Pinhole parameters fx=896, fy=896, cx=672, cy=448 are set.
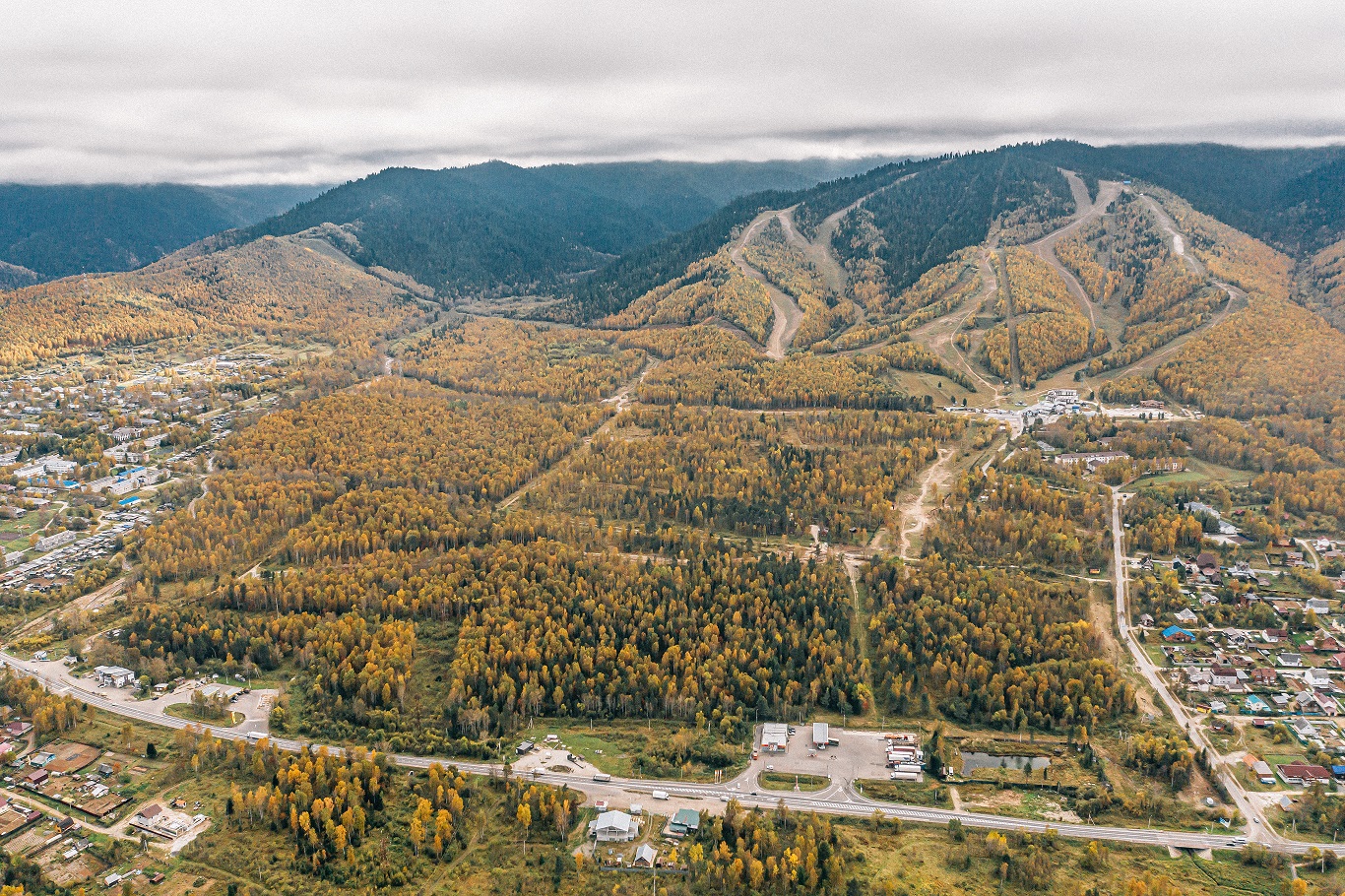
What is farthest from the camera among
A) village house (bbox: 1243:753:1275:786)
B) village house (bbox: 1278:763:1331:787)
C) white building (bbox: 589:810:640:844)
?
village house (bbox: 1243:753:1275:786)

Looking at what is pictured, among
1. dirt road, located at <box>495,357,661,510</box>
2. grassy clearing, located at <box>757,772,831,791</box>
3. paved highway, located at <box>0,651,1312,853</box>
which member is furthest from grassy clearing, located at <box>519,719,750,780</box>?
dirt road, located at <box>495,357,661,510</box>

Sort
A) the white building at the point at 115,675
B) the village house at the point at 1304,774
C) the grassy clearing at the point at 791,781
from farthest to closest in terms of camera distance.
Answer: the white building at the point at 115,675 → the grassy clearing at the point at 791,781 → the village house at the point at 1304,774

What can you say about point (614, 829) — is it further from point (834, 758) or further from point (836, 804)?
point (834, 758)

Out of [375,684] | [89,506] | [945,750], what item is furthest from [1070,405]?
[89,506]

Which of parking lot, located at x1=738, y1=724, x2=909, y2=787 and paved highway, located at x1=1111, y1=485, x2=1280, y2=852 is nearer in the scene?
paved highway, located at x1=1111, y1=485, x2=1280, y2=852

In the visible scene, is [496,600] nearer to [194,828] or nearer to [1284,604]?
[194,828]

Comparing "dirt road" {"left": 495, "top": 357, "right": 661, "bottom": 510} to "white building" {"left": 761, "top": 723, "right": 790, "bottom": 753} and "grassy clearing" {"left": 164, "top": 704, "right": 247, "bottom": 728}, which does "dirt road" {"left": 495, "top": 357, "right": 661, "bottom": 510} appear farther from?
"white building" {"left": 761, "top": 723, "right": 790, "bottom": 753}

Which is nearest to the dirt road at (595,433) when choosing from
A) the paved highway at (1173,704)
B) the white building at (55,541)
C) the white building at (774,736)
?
the white building at (55,541)

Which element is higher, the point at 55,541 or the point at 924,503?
the point at 924,503

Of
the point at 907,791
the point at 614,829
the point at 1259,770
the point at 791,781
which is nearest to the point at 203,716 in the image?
the point at 614,829

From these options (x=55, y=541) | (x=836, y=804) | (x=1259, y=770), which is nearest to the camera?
(x=836, y=804)

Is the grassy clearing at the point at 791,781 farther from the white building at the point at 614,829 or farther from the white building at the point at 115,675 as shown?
the white building at the point at 115,675

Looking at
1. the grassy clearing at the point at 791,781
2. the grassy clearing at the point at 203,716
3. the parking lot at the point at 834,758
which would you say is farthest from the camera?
the grassy clearing at the point at 203,716
